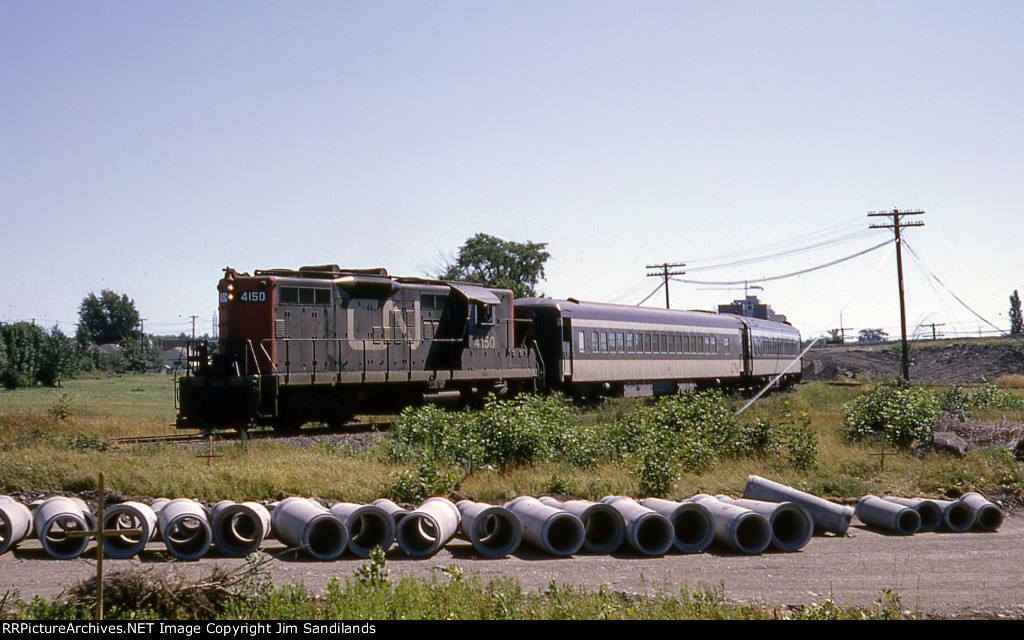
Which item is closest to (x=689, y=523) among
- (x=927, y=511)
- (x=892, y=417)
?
(x=927, y=511)

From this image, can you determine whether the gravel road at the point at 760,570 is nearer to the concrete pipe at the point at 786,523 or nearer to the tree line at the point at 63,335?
the concrete pipe at the point at 786,523

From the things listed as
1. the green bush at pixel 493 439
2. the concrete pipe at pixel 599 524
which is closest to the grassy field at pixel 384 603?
the concrete pipe at pixel 599 524

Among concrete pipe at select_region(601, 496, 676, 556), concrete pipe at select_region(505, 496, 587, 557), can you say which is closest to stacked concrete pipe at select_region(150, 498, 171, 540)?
concrete pipe at select_region(505, 496, 587, 557)

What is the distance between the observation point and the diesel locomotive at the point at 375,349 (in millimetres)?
16859

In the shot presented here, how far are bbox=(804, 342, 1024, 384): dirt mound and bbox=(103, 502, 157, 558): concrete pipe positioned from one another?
53.0 metres

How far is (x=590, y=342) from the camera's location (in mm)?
25875

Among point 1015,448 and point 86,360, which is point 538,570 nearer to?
point 1015,448

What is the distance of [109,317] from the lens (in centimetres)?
11575

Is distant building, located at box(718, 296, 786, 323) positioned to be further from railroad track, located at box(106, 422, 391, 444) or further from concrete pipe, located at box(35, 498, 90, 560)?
concrete pipe, located at box(35, 498, 90, 560)

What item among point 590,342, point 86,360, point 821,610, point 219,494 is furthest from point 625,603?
point 86,360

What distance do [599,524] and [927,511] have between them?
4.32m

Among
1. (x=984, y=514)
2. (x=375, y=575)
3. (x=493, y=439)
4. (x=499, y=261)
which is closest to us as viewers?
(x=375, y=575)

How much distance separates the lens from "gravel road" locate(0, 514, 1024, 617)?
23.1ft

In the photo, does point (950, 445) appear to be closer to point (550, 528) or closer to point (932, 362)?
point (550, 528)
